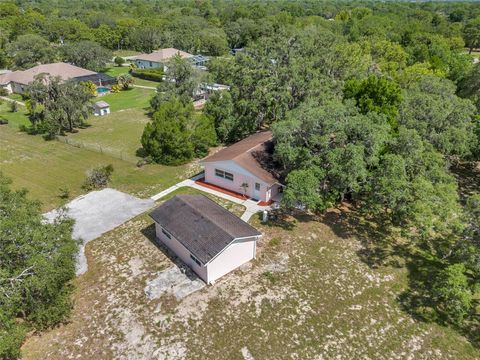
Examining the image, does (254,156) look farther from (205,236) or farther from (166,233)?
(205,236)

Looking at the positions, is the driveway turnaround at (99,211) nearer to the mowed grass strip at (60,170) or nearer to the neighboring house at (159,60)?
the mowed grass strip at (60,170)

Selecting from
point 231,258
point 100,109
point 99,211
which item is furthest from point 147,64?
point 231,258

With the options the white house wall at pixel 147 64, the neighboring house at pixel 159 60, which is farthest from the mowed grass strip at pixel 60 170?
the neighboring house at pixel 159 60

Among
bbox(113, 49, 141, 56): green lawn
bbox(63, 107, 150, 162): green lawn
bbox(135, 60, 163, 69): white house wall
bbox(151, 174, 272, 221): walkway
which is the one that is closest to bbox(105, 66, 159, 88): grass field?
bbox(135, 60, 163, 69): white house wall

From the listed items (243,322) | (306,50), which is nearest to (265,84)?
(306,50)

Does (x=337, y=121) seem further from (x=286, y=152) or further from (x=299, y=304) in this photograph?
(x=299, y=304)
